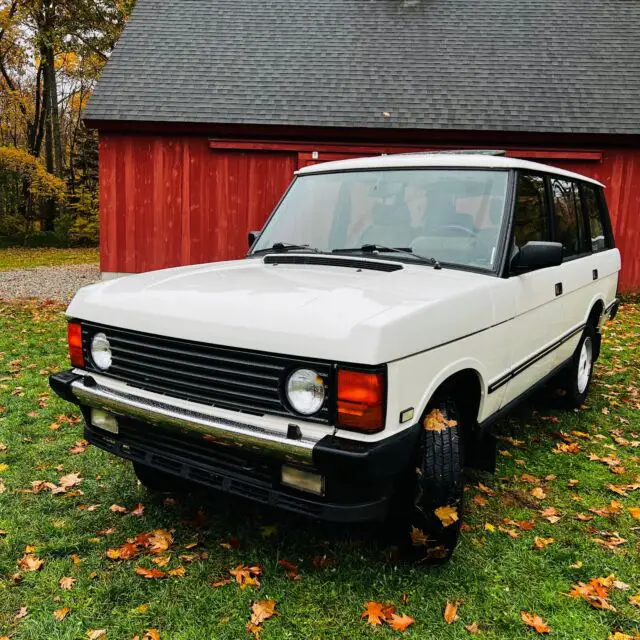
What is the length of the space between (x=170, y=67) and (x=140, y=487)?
11360 millimetres

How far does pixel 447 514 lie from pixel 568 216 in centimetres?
286

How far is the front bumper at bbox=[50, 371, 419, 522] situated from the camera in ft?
7.40

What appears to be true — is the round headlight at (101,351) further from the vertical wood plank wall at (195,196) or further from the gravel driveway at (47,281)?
the vertical wood plank wall at (195,196)

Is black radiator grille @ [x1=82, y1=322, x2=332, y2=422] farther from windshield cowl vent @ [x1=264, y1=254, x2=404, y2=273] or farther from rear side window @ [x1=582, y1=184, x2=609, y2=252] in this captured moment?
rear side window @ [x1=582, y1=184, x2=609, y2=252]

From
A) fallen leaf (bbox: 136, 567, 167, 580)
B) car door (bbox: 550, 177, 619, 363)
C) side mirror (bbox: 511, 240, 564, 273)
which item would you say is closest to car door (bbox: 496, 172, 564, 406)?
side mirror (bbox: 511, 240, 564, 273)

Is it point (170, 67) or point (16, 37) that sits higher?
point (16, 37)

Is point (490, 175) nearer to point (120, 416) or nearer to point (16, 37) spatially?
point (120, 416)

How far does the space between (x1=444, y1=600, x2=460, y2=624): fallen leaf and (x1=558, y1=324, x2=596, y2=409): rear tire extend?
112 inches

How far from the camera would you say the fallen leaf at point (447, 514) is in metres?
2.64

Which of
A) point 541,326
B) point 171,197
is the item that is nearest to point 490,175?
point 541,326

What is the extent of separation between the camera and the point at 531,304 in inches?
139

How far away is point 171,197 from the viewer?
484 inches

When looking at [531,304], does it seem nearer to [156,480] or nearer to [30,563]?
[156,480]

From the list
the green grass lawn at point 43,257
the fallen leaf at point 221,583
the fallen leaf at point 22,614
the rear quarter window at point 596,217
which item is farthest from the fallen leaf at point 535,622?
the green grass lawn at point 43,257
